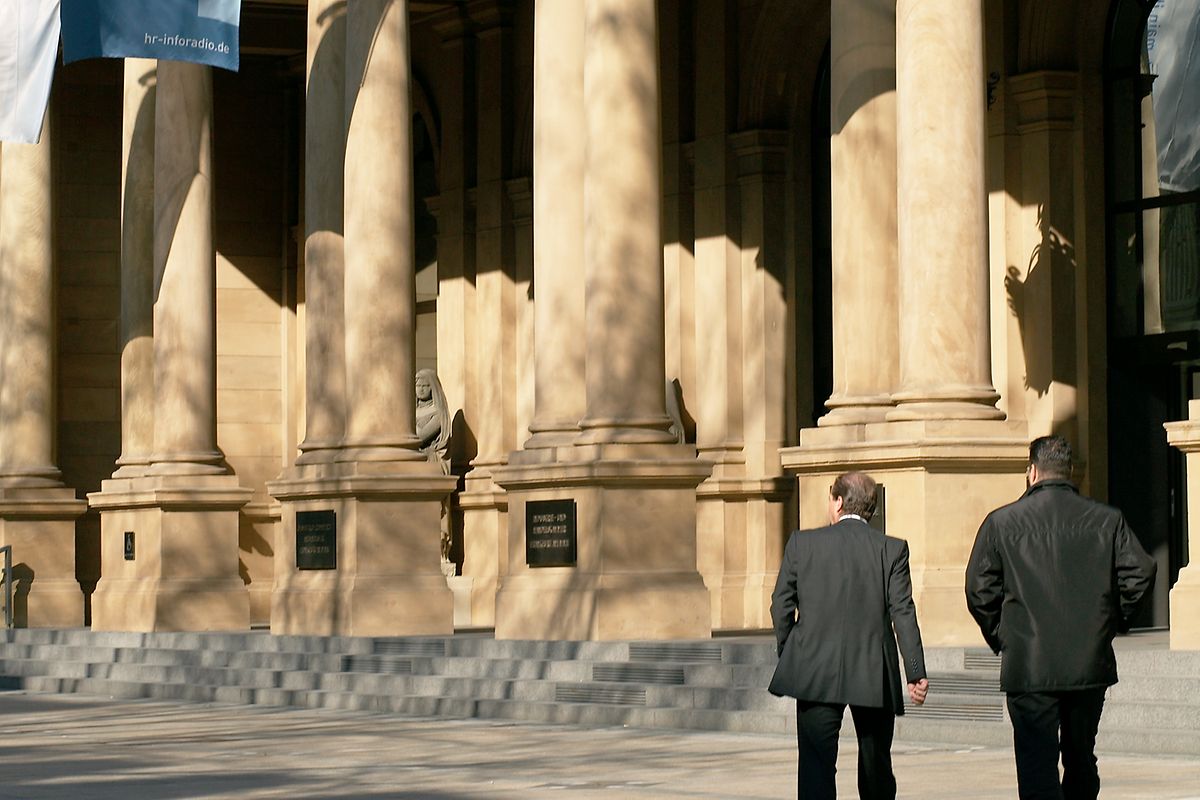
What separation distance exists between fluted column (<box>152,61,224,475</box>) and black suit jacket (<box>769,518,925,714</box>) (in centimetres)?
1903

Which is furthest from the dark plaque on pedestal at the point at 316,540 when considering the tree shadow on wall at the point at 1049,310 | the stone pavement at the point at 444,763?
the tree shadow on wall at the point at 1049,310

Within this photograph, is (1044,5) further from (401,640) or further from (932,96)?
(401,640)

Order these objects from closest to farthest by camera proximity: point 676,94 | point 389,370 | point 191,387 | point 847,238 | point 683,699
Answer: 1. point 683,699
2. point 847,238
3. point 389,370
4. point 191,387
5. point 676,94

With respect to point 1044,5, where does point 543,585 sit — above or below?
below

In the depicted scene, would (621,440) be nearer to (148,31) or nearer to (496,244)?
(148,31)

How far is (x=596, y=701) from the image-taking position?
19.2 m

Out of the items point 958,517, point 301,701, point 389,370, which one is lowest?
point 301,701

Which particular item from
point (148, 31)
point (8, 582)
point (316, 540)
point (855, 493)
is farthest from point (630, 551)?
point (8, 582)

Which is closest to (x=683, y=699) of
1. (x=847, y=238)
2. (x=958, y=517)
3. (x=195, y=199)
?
(x=958, y=517)

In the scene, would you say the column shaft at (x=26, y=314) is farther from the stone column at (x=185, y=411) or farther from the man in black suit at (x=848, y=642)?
the man in black suit at (x=848, y=642)

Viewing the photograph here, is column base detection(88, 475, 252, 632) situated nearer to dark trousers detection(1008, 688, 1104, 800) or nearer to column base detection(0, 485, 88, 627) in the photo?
column base detection(0, 485, 88, 627)

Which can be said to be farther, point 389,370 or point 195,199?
point 195,199

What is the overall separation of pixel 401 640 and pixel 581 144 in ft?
16.4

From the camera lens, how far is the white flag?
2517 cm
